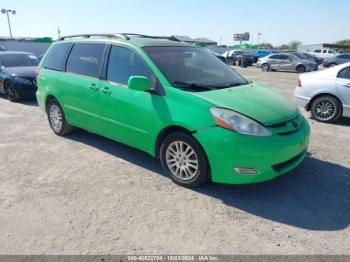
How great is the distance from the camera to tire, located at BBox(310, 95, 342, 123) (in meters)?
6.93

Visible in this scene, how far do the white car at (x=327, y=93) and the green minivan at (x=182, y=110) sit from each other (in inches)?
125

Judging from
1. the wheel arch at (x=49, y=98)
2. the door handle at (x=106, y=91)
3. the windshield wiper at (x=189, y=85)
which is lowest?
the wheel arch at (x=49, y=98)

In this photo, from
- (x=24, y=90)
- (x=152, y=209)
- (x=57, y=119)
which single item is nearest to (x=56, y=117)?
(x=57, y=119)

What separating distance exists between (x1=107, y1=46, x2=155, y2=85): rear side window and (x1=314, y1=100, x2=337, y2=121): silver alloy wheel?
476 cm

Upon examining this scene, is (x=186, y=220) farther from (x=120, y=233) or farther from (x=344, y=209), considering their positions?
(x=344, y=209)

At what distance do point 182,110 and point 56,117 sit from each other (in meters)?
3.18

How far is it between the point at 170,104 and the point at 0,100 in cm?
807

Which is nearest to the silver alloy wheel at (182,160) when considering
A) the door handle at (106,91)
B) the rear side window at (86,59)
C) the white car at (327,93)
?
the door handle at (106,91)

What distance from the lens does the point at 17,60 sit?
10.4m

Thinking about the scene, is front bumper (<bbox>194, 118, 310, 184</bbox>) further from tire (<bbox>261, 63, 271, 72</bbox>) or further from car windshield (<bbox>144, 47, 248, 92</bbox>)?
tire (<bbox>261, 63, 271, 72</bbox>)

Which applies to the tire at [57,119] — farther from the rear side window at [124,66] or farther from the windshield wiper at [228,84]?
the windshield wiper at [228,84]

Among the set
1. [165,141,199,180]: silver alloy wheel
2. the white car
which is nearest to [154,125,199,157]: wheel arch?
[165,141,199,180]: silver alloy wheel

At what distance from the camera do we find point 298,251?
281 cm

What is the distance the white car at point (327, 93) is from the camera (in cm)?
680
